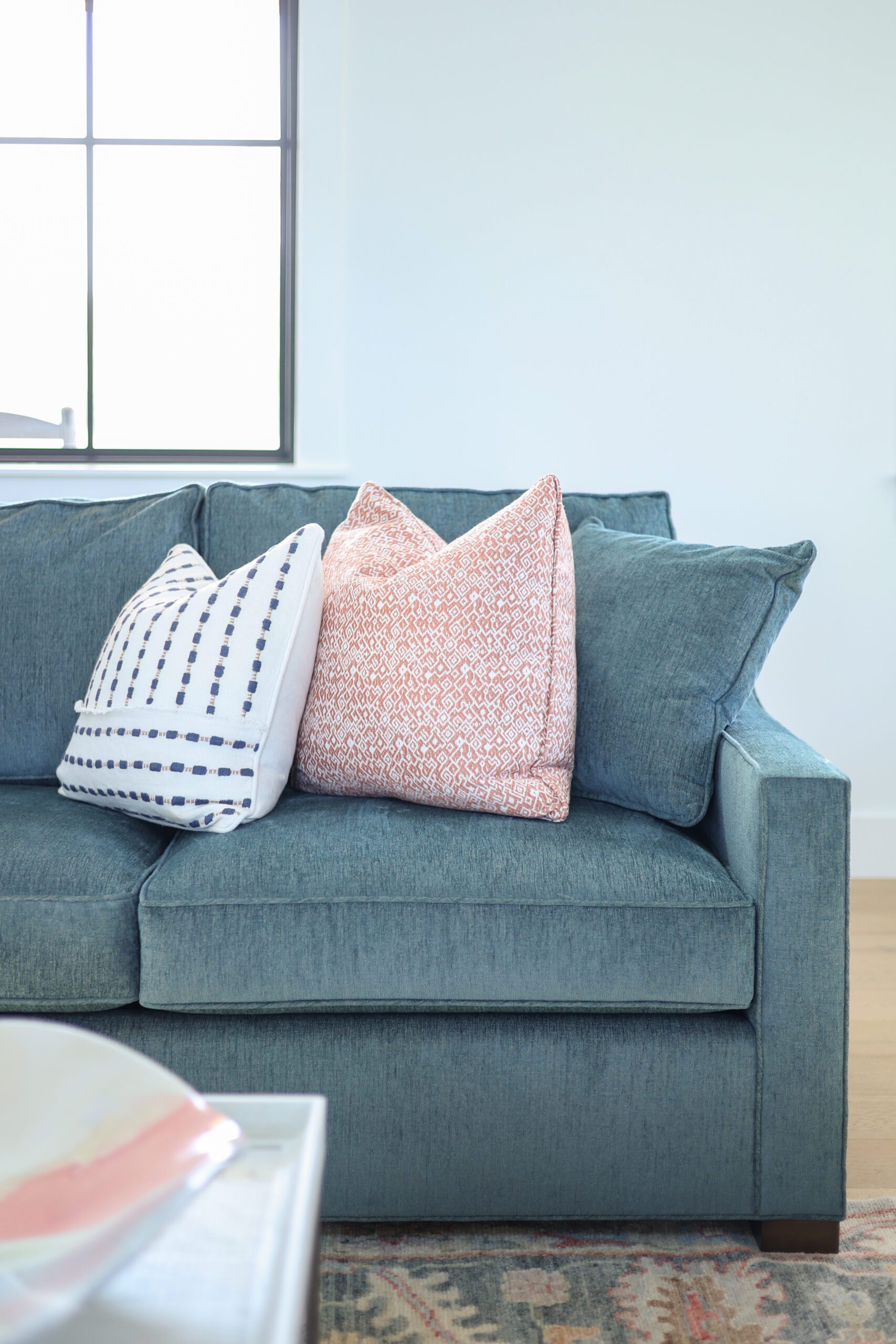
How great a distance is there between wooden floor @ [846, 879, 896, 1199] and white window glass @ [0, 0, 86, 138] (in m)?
2.68

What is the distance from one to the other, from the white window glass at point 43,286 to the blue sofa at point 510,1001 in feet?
6.13

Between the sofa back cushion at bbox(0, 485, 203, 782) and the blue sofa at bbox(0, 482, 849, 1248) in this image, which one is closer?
the blue sofa at bbox(0, 482, 849, 1248)

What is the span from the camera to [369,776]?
5.20 ft

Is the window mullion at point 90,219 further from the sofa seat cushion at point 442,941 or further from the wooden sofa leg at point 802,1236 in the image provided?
the wooden sofa leg at point 802,1236

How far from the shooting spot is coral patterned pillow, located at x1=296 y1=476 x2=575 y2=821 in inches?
59.7

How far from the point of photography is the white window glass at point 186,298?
2.86m

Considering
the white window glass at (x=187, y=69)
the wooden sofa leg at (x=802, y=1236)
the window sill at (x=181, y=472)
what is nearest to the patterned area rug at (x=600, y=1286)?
the wooden sofa leg at (x=802, y=1236)

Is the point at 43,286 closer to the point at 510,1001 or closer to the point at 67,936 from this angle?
the point at 67,936

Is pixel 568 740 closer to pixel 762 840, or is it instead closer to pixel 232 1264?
pixel 762 840

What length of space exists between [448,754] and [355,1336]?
0.69 metres

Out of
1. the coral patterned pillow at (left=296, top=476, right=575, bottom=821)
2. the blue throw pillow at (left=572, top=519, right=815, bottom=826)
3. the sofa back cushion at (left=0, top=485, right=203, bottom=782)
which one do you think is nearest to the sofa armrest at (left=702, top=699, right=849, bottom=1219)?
the blue throw pillow at (left=572, top=519, right=815, bottom=826)

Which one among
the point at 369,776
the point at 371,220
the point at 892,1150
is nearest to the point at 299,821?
the point at 369,776

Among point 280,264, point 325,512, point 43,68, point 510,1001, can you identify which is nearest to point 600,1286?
point 510,1001

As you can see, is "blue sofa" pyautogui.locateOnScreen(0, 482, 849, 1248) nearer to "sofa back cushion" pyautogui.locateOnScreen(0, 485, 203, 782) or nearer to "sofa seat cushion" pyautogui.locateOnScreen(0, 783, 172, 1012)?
"sofa seat cushion" pyautogui.locateOnScreen(0, 783, 172, 1012)
